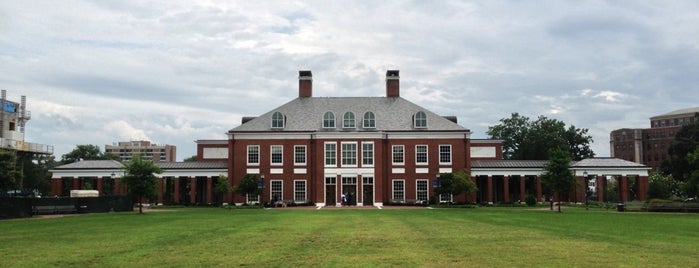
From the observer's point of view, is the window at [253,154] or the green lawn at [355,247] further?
the window at [253,154]

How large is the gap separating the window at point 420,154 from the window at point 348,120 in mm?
6690

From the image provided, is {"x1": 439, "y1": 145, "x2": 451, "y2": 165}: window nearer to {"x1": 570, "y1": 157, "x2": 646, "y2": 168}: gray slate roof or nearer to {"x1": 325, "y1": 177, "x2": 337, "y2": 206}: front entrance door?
{"x1": 325, "y1": 177, "x2": 337, "y2": 206}: front entrance door

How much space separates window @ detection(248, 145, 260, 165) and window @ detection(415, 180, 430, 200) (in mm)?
15588

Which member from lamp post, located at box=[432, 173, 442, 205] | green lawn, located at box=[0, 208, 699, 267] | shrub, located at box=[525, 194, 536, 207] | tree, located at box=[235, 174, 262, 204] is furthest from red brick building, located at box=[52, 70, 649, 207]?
green lawn, located at box=[0, 208, 699, 267]

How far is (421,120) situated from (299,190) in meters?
13.6

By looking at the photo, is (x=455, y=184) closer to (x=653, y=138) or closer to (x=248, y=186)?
(x=248, y=186)

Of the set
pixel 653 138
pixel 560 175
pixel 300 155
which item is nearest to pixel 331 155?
pixel 300 155

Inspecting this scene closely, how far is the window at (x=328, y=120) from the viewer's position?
59.5 m

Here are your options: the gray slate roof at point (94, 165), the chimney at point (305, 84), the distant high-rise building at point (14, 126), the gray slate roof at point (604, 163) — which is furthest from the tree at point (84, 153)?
the gray slate roof at point (604, 163)

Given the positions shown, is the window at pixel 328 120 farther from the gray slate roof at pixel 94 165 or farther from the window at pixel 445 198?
the gray slate roof at pixel 94 165

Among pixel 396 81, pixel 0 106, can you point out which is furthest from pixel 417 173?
pixel 0 106

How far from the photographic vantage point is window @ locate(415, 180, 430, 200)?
58781 millimetres

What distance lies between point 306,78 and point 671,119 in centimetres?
11308

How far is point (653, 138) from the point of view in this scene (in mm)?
145125
